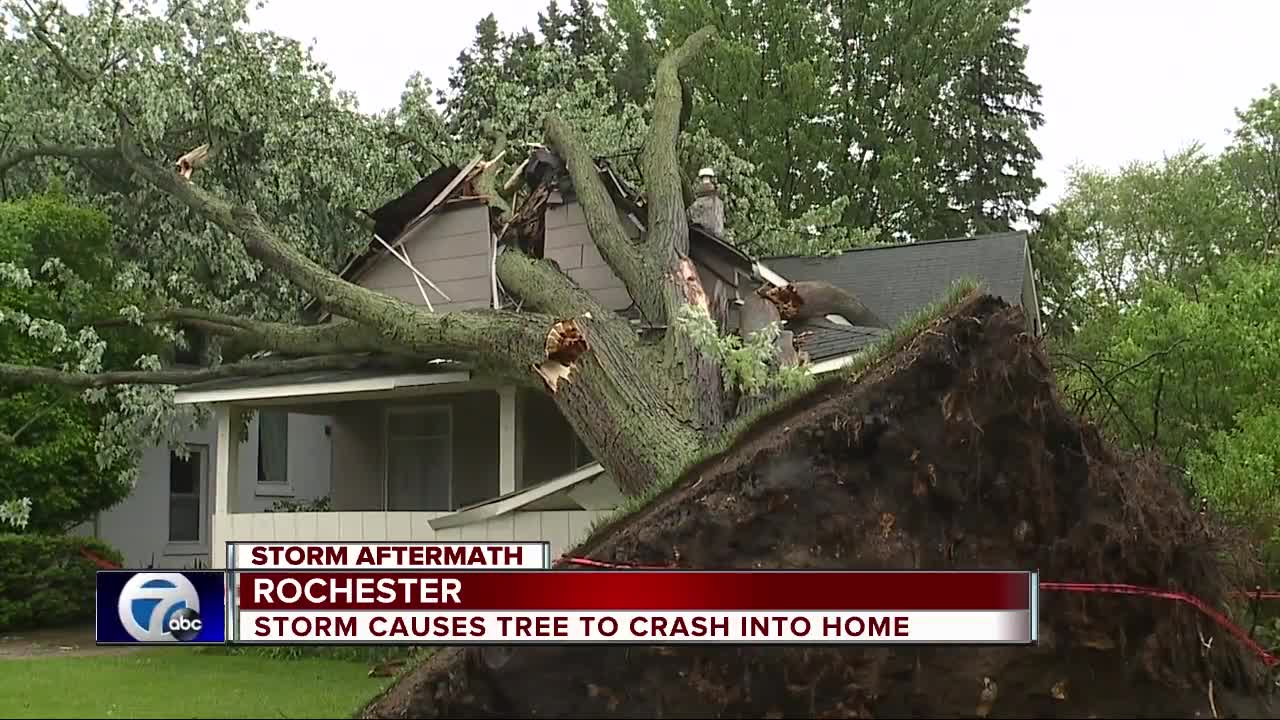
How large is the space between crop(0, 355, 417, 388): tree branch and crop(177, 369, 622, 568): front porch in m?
0.19

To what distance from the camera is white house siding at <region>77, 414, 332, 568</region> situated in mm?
18750

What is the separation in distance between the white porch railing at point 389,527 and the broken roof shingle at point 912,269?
6057 mm

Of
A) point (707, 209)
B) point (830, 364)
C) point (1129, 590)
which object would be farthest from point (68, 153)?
point (1129, 590)

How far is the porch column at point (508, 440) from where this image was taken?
40.0ft

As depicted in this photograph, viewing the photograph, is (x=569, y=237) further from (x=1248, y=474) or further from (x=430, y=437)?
(x=1248, y=474)

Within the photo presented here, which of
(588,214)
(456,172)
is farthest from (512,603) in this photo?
(456,172)

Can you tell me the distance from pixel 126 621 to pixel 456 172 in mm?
9745

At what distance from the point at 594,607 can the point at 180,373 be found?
8.50 metres

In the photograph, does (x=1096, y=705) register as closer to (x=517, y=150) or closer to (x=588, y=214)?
(x=588, y=214)

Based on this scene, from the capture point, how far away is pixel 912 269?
56.2ft

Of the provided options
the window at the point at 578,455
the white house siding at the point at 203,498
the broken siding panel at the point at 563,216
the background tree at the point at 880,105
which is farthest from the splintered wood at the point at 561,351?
the background tree at the point at 880,105

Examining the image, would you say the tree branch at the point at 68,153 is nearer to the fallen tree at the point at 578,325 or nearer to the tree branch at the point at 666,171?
the fallen tree at the point at 578,325

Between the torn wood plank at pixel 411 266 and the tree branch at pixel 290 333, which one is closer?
the tree branch at pixel 290 333

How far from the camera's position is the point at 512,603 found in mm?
5102
